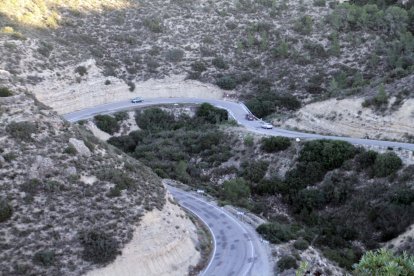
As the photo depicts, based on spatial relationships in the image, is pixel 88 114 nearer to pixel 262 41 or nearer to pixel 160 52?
pixel 160 52

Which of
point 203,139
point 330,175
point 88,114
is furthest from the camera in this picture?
point 88,114

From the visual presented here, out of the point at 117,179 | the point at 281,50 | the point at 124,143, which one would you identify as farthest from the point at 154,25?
the point at 117,179

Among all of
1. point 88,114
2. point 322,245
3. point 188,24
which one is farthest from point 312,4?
point 322,245

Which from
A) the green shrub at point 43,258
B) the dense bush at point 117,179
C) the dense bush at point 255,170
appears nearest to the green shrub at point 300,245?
the dense bush at point 117,179

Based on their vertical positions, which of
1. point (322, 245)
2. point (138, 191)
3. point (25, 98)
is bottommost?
→ point (322, 245)

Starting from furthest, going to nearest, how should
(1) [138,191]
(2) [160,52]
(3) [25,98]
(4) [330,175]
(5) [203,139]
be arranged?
(2) [160,52]
(5) [203,139]
(4) [330,175]
(3) [25,98]
(1) [138,191]

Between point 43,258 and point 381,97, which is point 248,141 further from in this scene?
point 43,258
